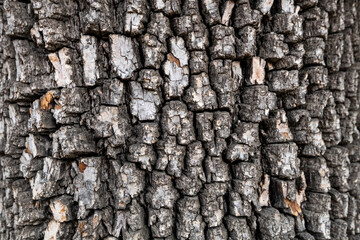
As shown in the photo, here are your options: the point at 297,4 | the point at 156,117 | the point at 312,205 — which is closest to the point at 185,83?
the point at 156,117

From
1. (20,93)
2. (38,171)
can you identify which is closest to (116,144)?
(38,171)

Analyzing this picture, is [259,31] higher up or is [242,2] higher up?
[242,2]

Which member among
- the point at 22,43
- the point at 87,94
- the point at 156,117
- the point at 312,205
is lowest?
the point at 312,205

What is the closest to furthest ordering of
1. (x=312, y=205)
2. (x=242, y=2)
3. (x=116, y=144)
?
(x=116, y=144) < (x=242, y=2) < (x=312, y=205)

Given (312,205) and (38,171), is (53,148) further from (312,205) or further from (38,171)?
(312,205)

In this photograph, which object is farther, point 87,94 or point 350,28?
point 350,28

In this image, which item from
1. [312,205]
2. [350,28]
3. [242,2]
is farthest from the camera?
[350,28]
